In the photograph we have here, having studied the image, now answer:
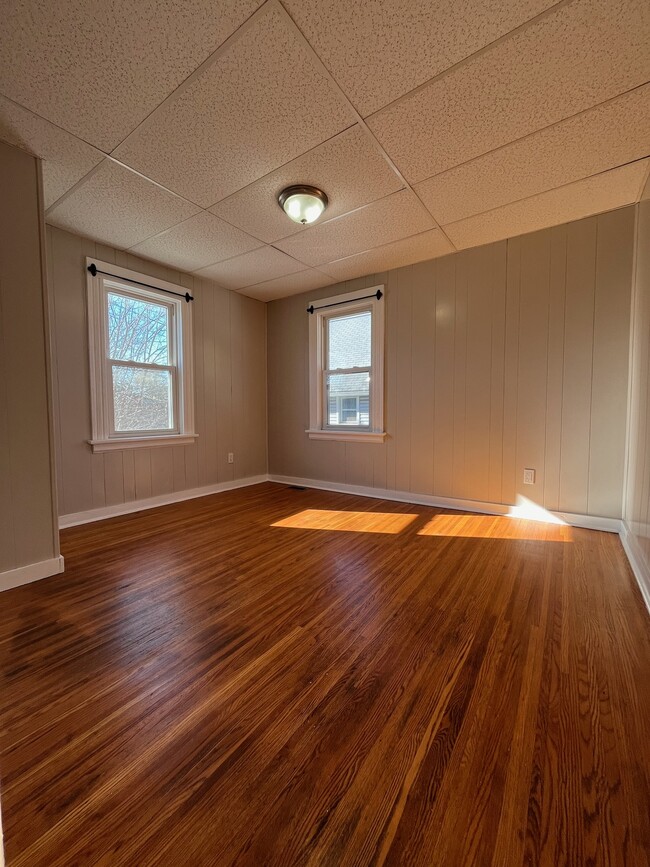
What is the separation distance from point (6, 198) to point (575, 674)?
11.0 ft

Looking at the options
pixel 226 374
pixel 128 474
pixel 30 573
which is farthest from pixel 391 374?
pixel 30 573

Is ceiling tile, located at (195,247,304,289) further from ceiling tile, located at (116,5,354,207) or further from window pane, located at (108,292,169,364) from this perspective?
ceiling tile, located at (116,5,354,207)

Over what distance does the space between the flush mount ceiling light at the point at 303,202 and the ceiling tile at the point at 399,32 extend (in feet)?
2.31

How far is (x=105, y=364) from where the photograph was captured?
2.97 meters

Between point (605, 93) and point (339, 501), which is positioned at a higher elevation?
point (605, 93)

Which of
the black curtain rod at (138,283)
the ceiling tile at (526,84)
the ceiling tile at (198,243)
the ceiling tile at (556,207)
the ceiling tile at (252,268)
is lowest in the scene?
the black curtain rod at (138,283)

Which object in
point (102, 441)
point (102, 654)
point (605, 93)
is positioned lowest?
point (102, 654)

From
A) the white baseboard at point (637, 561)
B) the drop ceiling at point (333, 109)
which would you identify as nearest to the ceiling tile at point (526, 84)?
the drop ceiling at point (333, 109)

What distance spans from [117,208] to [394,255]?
2251 mm

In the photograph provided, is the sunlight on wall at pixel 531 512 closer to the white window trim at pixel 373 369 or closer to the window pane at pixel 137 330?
the white window trim at pixel 373 369

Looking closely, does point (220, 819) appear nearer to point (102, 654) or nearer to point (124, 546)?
point (102, 654)

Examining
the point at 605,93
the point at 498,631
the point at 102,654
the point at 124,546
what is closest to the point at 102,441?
the point at 124,546

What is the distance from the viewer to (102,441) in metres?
2.96

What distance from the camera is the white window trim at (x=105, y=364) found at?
114 inches
